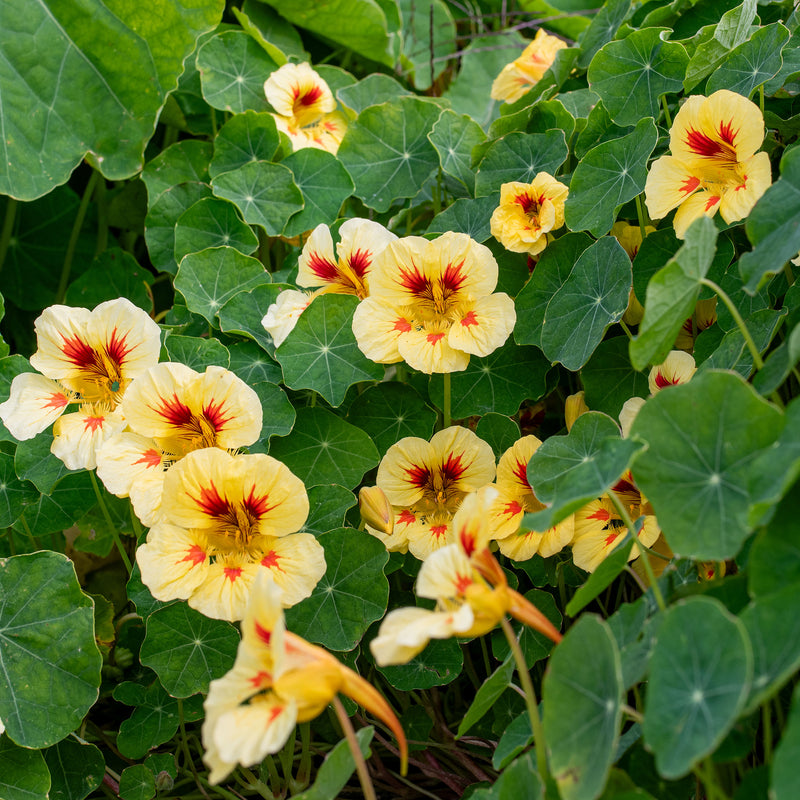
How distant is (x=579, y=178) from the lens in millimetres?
1217

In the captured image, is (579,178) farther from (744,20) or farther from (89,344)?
(89,344)

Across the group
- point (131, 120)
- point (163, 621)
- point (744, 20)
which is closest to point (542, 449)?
point (163, 621)

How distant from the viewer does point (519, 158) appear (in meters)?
1.38

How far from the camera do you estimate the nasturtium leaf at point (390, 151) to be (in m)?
1.51

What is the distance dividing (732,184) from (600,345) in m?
0.29

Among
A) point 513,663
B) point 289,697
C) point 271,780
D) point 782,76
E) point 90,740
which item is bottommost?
point 90,740

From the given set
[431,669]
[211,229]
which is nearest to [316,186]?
[211,229]

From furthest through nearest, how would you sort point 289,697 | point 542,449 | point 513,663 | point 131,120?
point 131,120, point 542,449, point 513,663, point 289,697

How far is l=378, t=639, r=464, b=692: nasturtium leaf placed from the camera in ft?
3.70

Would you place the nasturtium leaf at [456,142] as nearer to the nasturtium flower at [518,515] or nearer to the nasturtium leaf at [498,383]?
the nasturtium leaf at [498,383]

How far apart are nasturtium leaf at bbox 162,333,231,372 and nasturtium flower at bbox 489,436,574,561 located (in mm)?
438

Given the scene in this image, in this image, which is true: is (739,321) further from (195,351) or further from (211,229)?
(211,229)

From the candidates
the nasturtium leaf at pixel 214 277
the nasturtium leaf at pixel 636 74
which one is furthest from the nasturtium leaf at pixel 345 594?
the nasturtium leaf at pixel 636 74

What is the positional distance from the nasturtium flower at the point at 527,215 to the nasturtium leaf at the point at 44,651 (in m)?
0.77
